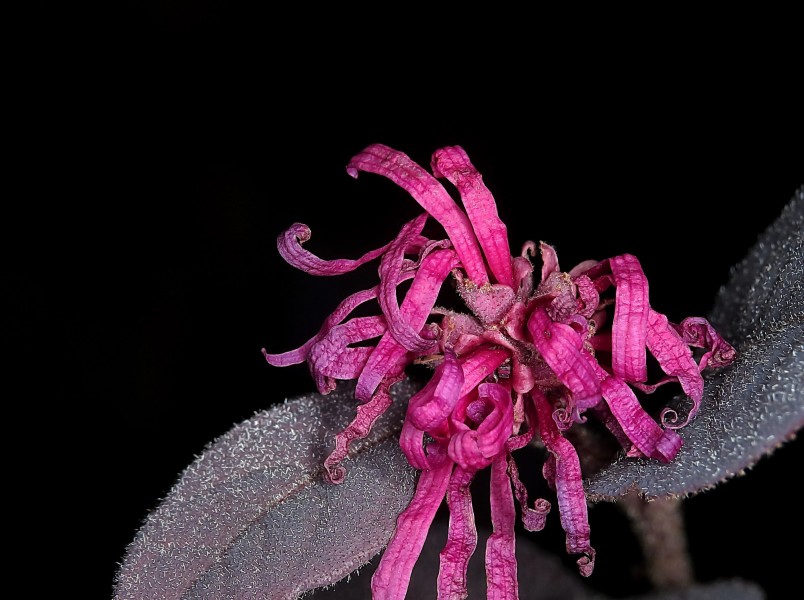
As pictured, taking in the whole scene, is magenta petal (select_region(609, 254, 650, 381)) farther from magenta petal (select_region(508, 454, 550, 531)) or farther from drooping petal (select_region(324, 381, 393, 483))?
drooping petal (select_region(324, 381, 393, 483))

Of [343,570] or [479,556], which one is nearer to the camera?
[343,570]

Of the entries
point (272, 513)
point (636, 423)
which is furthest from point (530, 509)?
point (272, 513)

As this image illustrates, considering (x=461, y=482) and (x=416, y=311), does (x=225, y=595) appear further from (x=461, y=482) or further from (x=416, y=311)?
(x=416, y=311)

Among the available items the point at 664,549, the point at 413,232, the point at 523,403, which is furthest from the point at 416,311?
the point at 664,549

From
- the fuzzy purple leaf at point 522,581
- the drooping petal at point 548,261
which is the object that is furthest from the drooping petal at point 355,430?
the fuzzy purple leaf at point 522,581

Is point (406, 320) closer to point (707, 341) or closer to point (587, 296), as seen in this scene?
point (587, 296)

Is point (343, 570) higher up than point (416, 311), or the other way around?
point (416, 311)

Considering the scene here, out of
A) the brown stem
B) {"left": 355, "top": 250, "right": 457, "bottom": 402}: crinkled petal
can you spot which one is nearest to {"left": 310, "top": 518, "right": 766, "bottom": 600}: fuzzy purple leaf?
the brown stem
